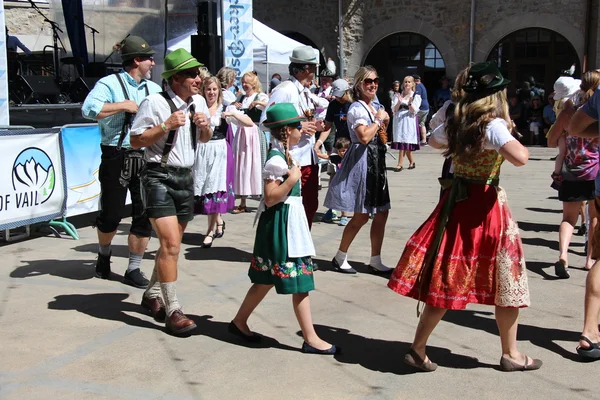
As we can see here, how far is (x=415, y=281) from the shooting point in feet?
13.5

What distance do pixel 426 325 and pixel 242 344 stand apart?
120 centimetres

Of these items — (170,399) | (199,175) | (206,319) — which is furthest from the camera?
(199,175)

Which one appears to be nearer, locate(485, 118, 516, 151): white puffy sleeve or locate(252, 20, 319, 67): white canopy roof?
locate(485, 118, 516, 151): white puffy sleeve

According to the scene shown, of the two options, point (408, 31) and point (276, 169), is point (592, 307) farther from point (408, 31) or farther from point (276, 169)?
point (408, 31)

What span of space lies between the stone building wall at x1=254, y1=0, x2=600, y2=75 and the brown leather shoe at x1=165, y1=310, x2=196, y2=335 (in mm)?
17641

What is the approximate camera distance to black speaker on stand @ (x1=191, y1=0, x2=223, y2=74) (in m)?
10.9

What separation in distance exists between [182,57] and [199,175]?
10.0ft

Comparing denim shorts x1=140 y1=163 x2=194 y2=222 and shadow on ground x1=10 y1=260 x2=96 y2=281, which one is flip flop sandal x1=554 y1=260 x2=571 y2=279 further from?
shadow on ground x1=10 y1=260 x2=96 y2=281

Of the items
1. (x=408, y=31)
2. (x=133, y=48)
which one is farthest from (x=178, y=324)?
(x=408, y=31)

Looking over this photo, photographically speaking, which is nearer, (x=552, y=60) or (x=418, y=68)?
(x=552, y=60)

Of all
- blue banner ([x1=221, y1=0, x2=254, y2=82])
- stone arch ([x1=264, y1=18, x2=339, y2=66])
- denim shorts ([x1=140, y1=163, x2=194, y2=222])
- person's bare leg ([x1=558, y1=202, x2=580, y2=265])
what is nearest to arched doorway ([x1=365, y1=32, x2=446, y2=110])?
stone arch ([x1=264, y1=18, x2=339, y2=66])

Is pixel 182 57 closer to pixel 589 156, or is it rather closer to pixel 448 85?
pixel 589 156

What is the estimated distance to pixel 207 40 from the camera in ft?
35.7

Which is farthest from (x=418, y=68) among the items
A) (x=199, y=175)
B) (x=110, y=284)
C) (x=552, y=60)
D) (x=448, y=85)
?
(x=110, y=284)
